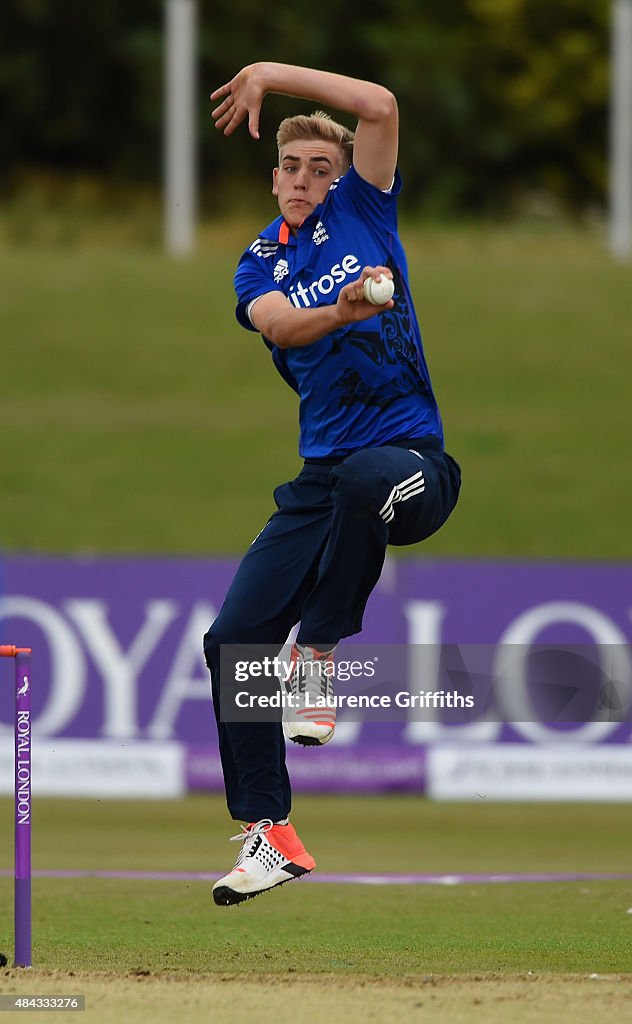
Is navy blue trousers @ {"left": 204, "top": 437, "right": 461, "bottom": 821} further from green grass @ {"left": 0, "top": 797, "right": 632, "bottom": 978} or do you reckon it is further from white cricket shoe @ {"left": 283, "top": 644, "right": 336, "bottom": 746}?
green grass @ {"left": 0, "top": 797, "right": 632, "bottom": 978}

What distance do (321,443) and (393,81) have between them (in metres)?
30.6

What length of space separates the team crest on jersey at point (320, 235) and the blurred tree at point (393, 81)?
29.1m

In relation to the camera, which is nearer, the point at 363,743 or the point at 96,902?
the point at 96,902

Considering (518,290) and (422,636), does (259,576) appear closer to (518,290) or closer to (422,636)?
(422,636)

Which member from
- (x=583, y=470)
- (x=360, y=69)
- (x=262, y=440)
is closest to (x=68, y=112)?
(x=360, y=69)

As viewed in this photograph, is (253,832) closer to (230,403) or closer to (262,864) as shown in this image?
(262,864)

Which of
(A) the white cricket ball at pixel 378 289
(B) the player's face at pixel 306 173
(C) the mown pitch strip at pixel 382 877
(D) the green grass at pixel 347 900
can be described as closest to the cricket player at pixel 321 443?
(B) the player's face at pixel 306 173

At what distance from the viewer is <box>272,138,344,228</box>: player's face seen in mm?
6414

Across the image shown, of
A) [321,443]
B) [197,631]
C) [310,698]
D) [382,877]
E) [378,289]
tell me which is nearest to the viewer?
[378,289]

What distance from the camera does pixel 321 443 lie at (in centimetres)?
652

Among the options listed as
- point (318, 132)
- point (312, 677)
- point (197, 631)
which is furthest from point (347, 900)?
point (197, 631)

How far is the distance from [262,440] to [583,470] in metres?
4.15

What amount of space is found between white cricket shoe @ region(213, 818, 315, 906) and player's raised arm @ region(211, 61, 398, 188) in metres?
2.52

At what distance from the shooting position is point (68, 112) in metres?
37.0
